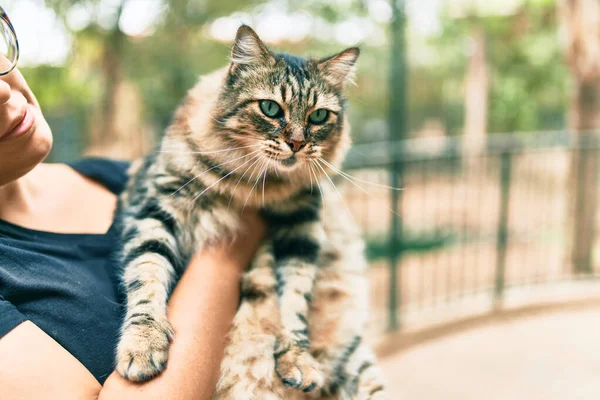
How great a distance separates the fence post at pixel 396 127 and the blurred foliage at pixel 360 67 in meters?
0.34

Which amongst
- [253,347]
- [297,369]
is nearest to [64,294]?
[253,347]

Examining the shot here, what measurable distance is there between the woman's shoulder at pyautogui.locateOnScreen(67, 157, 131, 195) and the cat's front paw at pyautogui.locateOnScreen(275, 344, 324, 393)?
36.2 inches

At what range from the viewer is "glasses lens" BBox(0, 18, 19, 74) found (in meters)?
1.24

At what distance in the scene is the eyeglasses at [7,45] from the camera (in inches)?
49.1

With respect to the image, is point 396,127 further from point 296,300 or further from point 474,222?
point 296,300

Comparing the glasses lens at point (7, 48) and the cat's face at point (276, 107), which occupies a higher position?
the glasses lens at point (7, 48)

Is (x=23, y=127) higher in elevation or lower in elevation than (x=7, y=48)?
lower

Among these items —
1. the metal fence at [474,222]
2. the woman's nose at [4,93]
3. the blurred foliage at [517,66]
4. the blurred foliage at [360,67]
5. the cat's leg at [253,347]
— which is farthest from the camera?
the blurred foliage at [517,66]

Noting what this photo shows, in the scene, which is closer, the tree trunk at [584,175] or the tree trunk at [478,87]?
the tree trunk at [584,175]

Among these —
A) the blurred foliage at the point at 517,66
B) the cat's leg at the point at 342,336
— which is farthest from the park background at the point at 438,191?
the blurred foliage at the point at 517,66

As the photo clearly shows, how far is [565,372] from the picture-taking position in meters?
3.98

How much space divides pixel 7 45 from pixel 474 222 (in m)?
5.70

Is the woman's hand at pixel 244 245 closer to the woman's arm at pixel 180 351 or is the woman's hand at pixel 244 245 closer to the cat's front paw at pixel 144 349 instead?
the woman's arm at pixel 180 351

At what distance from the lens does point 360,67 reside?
8.75ft
